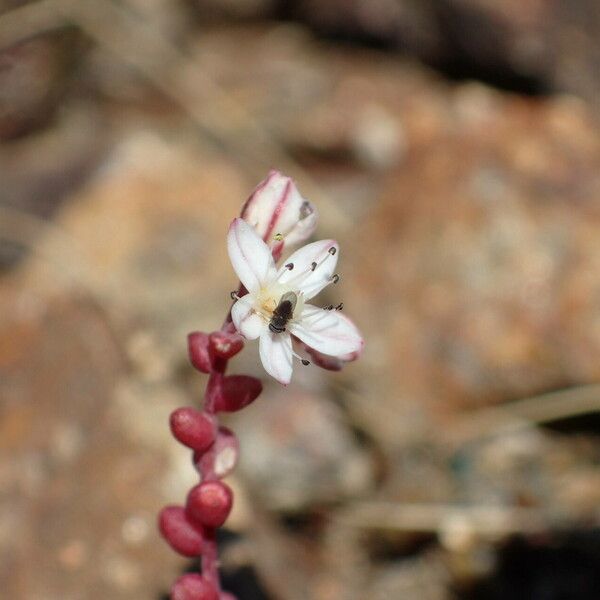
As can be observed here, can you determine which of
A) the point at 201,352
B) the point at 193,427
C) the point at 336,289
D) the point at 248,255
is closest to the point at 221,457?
the point at 193,427

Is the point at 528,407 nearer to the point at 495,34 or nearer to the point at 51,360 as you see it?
the point at 51,360

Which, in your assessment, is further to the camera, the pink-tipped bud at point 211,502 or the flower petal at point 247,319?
the pink-tipped bud at point 211,502

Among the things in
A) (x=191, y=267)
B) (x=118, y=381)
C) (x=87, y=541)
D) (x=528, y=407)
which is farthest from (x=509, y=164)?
(x=87, y=541)

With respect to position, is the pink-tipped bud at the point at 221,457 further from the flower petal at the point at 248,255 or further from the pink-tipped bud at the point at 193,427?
the flower petal at the point at 248,255

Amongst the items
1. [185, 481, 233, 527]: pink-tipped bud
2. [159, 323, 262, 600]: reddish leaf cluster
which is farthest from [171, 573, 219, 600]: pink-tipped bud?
[185, 481, 233, 527]: pink-tipped bud

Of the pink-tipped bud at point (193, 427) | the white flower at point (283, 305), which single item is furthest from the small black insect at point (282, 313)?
the pink-tipped bud at point (193, 427)

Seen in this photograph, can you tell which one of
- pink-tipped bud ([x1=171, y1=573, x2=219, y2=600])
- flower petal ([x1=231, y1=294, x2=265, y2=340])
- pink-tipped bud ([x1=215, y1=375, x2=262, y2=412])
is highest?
flower petal ([x1=231, y1=294, x2=265, y2=340])

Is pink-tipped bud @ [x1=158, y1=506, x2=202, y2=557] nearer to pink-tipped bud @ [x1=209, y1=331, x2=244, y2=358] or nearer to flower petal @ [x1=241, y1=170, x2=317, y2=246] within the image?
pink-tipped bud @ [x1=209, y1=331, x2=244, y2=358]
